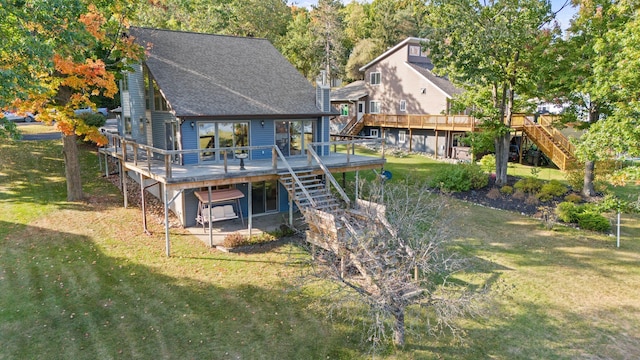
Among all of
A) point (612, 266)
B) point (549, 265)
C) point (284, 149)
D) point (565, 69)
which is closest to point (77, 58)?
point (284, 149)

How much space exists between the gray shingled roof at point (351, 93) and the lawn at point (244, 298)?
23.4 meters

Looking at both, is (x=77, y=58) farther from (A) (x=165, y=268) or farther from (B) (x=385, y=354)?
(B) (x=385, y=354)

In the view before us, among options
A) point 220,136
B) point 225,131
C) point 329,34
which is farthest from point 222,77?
point 329,34

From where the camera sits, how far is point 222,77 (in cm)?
1772

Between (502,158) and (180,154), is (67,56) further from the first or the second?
(502,158)

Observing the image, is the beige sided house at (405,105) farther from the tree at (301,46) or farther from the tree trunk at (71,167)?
the tree trunk at (71,167)

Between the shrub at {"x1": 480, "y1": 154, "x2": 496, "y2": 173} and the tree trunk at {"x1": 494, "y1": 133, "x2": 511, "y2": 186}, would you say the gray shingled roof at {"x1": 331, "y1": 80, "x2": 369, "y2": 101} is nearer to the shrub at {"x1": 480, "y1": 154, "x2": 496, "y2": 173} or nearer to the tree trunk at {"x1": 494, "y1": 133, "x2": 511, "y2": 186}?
the shrub at {"x1": 480, "y1": 154, "x2": 496, "y2": 173}

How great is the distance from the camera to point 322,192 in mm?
14438

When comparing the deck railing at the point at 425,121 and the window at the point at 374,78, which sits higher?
the window at the point at 374,78

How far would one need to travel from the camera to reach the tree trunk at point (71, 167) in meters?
17.0

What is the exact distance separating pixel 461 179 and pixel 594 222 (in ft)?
21.2

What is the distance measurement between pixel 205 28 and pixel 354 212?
105 ft

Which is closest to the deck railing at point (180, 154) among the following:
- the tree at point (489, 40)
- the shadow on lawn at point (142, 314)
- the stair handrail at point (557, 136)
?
the shadow on lawn at point (142, 314)

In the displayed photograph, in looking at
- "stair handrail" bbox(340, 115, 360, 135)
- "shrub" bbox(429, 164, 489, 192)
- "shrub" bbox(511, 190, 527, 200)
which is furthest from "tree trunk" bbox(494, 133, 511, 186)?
"stair handrail" bbox(340, 115, 360, 135)
